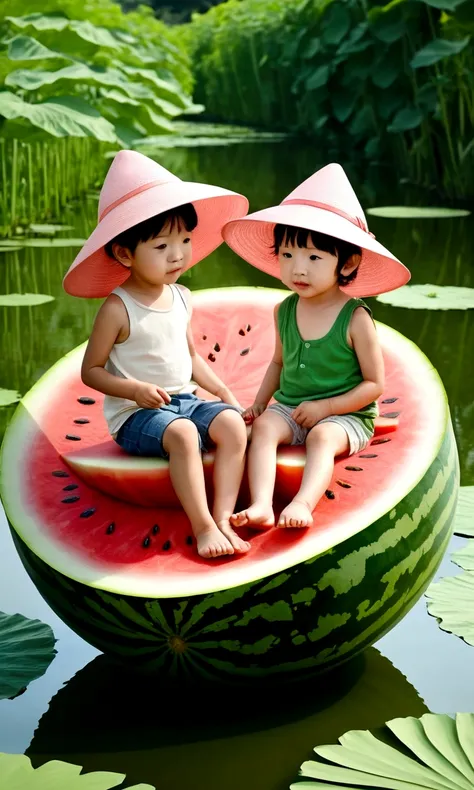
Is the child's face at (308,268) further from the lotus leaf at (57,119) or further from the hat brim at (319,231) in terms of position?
the lotus leaf at (57,119)

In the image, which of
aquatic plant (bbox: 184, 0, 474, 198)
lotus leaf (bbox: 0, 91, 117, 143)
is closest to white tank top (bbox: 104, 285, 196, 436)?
lotus leaf (bbox: 0, 91, 117, 143)

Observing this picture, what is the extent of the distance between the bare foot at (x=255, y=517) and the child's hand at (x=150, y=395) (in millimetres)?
311

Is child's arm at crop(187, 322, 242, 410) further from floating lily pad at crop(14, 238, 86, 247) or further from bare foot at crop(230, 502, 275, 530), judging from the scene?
floating lily pad at crop(14, 238, 86, 247)

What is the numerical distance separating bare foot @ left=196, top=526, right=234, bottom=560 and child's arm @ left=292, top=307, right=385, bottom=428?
0.38 meters

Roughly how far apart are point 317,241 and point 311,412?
0.38 meters

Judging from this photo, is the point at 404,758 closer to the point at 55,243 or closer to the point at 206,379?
the point at 206,379

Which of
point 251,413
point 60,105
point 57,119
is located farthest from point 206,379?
point 60,105

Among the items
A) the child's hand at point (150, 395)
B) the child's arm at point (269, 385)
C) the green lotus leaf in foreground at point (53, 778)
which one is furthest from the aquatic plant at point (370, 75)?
the green lotus leaf in foreground at point (53, 778)

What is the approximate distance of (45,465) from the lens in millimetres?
2816

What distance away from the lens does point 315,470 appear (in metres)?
2.45

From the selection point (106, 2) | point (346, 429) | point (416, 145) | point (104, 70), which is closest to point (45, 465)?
point (346, 429)

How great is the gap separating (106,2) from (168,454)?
40.6 ft

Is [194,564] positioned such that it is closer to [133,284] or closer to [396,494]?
[396,494]

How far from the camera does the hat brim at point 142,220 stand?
8.25 ft
